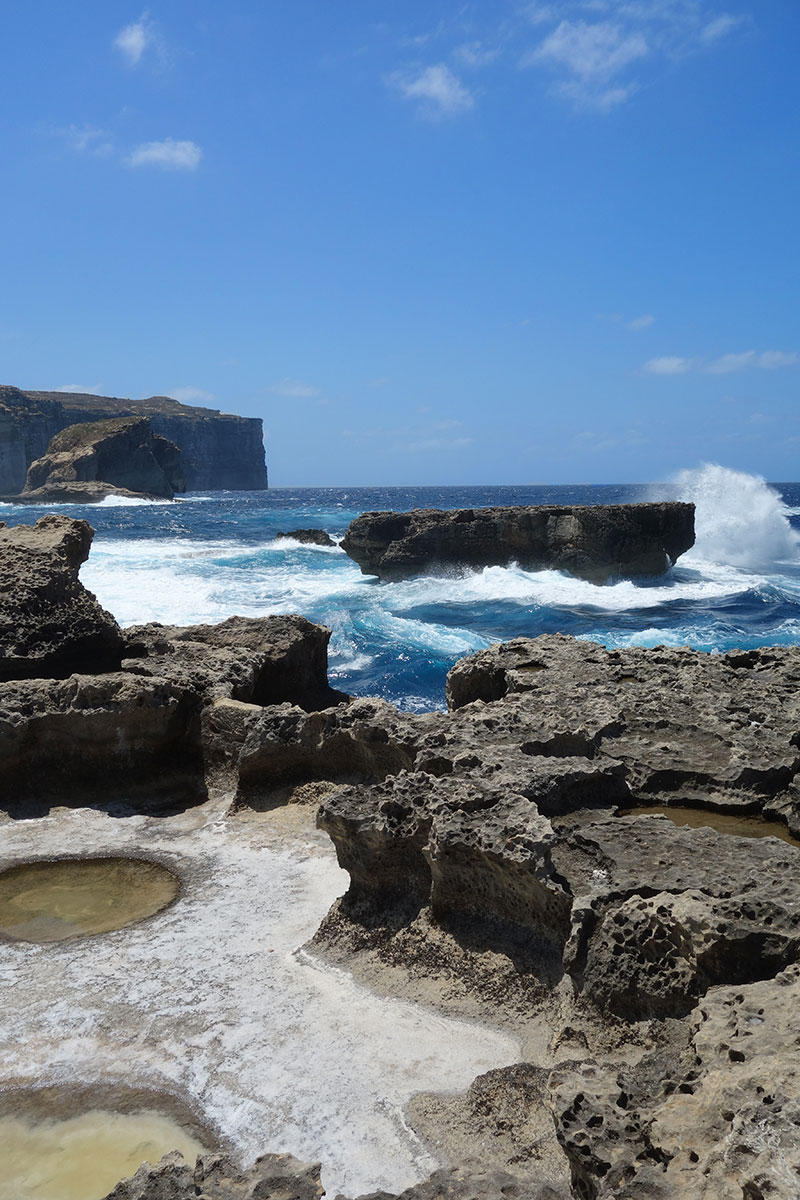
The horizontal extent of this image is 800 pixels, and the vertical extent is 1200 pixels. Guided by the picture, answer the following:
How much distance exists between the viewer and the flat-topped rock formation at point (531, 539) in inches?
1223

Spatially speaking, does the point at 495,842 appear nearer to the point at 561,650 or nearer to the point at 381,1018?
the point at 381,1018

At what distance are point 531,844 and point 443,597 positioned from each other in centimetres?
2311

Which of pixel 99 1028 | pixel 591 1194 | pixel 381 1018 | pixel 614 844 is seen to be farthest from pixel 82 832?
pixel 591 1194

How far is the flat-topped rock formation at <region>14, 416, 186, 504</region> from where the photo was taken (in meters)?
76.4

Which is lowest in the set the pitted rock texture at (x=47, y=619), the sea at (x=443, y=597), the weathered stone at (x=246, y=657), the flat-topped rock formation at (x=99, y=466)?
the sea at (x=443, y=597)

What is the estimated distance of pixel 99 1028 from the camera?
4.61 metres

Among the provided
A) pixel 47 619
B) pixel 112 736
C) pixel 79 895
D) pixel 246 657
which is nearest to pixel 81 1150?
pixel 79 895

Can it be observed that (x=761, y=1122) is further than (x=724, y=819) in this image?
No

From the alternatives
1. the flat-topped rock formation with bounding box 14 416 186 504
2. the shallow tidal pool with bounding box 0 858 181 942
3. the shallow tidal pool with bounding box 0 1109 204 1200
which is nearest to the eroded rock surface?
the shallow tidal pool with bounding box 0 1109 204 1200

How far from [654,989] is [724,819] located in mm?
1872

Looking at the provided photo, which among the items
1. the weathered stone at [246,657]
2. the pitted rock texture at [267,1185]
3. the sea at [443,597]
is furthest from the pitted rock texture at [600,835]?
the sea at [443,597]

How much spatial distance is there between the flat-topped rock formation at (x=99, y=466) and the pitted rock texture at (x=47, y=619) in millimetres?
68928

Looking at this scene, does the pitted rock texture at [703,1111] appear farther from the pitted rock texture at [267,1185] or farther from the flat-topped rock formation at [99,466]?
the flat-topped rock formation at [99,466]

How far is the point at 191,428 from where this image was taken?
12306cm
